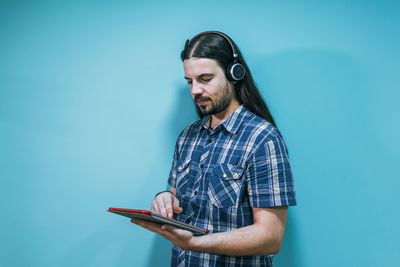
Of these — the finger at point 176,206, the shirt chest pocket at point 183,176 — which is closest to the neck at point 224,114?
the shirt chest pocket at point 183,176

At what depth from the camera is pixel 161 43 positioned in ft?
5.47

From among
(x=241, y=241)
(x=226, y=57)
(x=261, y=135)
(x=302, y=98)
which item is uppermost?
(x=226, y=57)

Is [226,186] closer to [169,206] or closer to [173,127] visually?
[169,206]

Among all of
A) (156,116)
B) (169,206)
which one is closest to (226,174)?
(169,206)

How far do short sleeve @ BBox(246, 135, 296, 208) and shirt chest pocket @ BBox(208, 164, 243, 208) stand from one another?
42mm

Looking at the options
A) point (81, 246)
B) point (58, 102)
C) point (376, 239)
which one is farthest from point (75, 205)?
point (376, 239)

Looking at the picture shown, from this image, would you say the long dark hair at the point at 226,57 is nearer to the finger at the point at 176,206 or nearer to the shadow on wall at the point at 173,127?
the shadow on wall at the point at 173,127

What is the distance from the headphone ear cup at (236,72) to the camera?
129cm

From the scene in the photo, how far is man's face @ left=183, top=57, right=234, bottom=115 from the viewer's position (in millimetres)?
→ 1283

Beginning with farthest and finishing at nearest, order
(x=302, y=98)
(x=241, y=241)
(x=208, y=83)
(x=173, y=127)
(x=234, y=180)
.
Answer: (x=173, y=127) < (x=302, y=98) < (x=208, y=83) < (x=234, y=180) < (x=241, y=241)

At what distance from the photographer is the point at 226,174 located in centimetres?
119

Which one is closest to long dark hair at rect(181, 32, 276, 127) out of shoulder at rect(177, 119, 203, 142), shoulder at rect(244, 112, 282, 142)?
shoulder at rect(244, 112, 282, 142)

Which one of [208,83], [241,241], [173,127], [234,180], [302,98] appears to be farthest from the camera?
[173,127]

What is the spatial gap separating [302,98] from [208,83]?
49 cm
